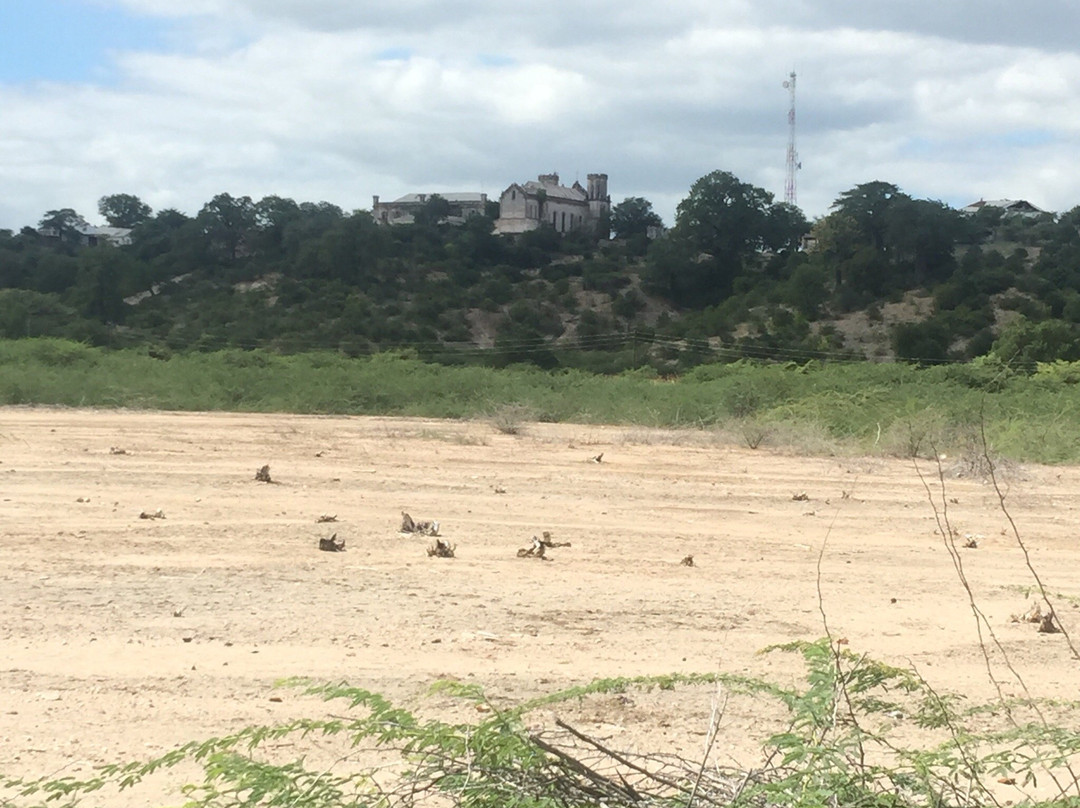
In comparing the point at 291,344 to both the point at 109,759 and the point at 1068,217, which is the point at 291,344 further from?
the point at 109,759

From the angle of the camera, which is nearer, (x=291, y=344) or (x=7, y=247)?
(x=291, y=344)

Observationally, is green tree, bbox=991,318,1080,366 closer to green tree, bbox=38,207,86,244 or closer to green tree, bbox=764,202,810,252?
green tree, bbox=764,202,810,252

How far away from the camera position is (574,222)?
85875 millimetres

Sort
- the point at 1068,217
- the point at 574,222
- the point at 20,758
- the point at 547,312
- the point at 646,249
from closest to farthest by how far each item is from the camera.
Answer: the point at 20,758 < the point at 547,312 < the point at 1068,217 < the point at 646,249 < the point at 574,222

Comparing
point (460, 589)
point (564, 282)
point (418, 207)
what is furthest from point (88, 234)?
point (460, 589)

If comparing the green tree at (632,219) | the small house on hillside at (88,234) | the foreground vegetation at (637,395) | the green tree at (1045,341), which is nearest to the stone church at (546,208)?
the green tree at (632,219)

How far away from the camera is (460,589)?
25.0 ft

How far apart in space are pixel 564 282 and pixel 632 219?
53.3ft

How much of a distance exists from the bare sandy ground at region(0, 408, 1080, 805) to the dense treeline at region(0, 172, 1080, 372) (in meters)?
36.2

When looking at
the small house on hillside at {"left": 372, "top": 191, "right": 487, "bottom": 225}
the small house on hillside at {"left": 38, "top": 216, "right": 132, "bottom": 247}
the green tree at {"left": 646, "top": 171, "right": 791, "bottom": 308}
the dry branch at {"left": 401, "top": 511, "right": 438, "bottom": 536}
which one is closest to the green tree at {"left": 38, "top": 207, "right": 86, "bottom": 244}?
the small house on hillside at {"left": 38, "top": 216, "right": 132, "bottom": 247}

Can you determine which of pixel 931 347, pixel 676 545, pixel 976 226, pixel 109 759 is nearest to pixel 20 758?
pixel 109 759

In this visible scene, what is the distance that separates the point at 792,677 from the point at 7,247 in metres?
71.8

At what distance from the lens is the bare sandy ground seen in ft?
17.2

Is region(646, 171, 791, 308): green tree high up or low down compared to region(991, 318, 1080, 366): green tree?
up
